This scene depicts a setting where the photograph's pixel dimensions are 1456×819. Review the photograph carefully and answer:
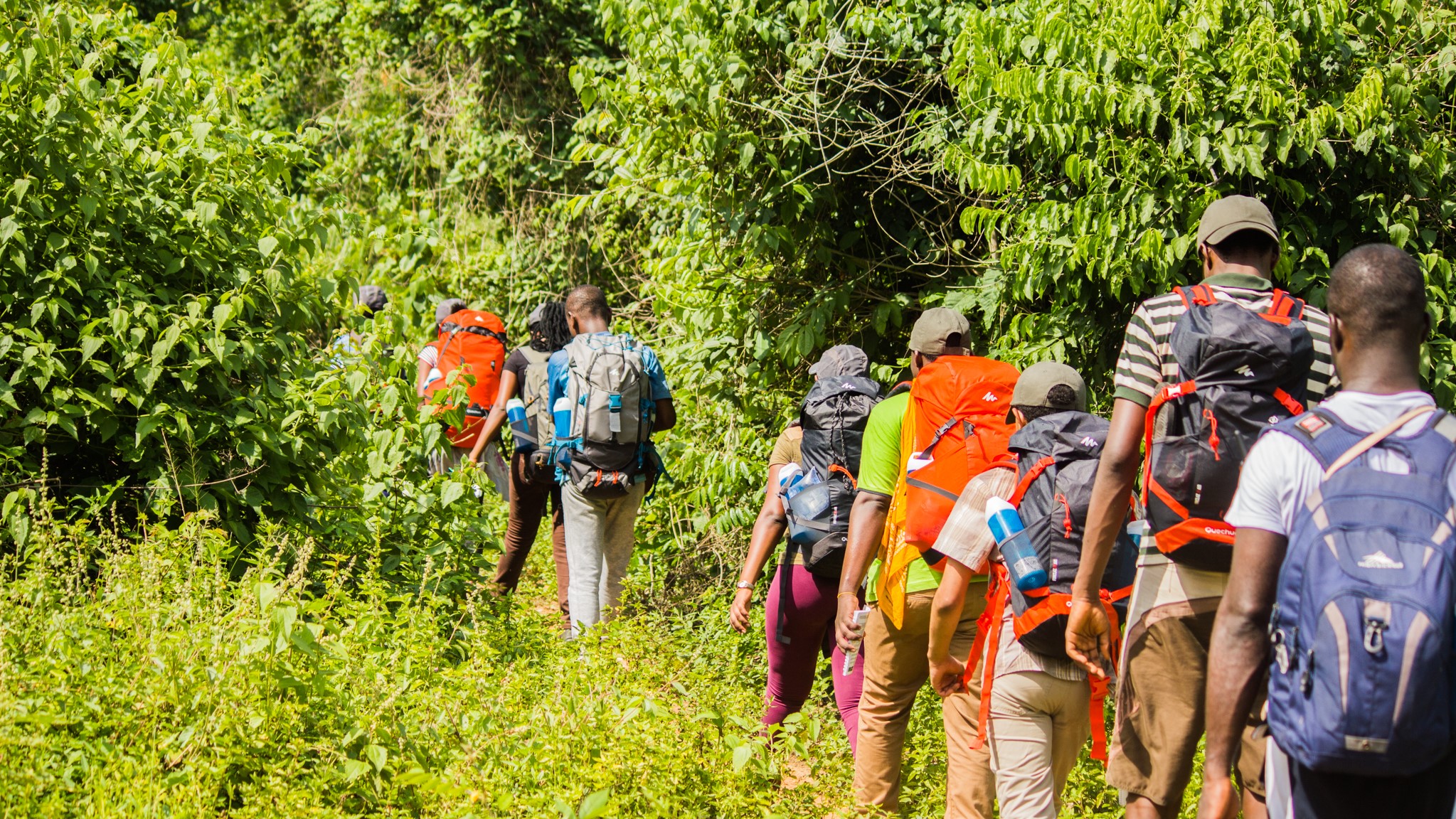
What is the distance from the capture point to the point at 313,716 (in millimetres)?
3623

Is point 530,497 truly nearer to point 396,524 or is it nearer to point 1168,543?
point 396,524

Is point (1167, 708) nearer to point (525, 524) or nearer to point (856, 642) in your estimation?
point (856, 642)

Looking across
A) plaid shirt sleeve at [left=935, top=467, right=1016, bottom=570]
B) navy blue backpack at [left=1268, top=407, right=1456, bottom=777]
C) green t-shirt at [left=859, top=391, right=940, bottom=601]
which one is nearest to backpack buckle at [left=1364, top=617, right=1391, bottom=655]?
navy blue backpack at [left=1268, top=407, right=1456, bottom=777]

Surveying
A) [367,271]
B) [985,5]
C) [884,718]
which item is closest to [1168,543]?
[884,718]

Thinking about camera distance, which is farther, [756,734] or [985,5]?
[985,5]

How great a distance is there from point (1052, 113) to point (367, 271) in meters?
8.03

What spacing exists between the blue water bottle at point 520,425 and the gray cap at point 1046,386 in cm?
375

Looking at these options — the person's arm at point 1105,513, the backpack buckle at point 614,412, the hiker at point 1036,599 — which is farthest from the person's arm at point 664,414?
the person's arm at point 1105,513

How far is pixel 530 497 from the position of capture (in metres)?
6.99

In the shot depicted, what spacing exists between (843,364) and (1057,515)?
5.42ft

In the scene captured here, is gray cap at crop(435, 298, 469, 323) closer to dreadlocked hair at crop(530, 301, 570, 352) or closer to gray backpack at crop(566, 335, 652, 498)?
dreadlocked hair at crop(530, 301, 570, 352)

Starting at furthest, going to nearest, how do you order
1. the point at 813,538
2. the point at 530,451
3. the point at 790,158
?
1. the point at 530,451
2. the point at 790,158
3. the point at 813,538

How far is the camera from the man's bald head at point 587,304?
6184 mm

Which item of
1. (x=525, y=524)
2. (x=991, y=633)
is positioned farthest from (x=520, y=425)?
(x=991, y=633)
